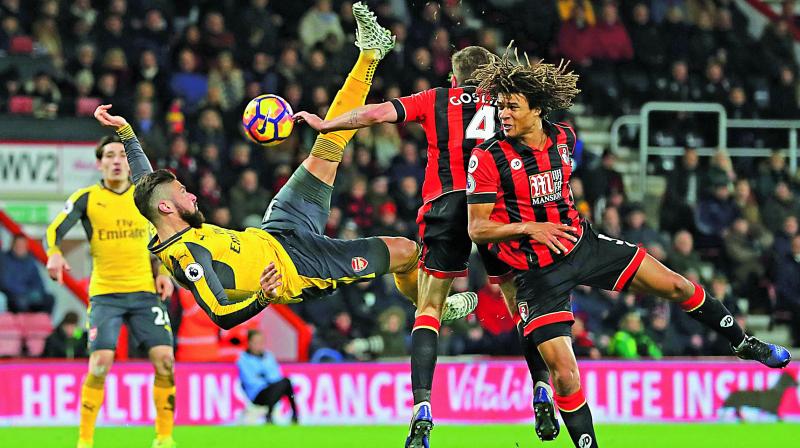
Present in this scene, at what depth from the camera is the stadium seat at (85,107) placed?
15156 millimetres

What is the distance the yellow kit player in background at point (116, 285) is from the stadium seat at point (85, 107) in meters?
4.83

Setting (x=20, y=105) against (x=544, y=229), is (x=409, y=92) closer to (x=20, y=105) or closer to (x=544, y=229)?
(x=20, y=105)

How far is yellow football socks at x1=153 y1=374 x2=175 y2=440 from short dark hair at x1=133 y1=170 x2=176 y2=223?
204 cm

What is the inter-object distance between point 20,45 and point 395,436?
7.05m

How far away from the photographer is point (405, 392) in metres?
13.5

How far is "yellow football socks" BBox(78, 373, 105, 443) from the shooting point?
33.1 feet

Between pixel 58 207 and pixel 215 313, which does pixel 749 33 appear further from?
pixel 215 313

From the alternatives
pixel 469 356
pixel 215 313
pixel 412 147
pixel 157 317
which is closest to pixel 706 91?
pixel 412 147

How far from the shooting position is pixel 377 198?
50.6 ft

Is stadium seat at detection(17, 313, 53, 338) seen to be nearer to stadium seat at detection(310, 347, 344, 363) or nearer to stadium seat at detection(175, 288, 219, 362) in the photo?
stadium seat at detection(175, 288, 219, 362)

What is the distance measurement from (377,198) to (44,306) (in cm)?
369

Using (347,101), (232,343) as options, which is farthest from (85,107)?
(347,101)

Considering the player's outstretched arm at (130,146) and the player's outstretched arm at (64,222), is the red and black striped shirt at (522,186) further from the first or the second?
the player's outstretched arm at (64,222)

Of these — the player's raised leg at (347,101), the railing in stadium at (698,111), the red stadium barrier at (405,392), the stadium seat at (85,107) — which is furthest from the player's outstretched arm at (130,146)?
the railing in stadium at (698,111)
